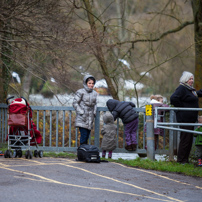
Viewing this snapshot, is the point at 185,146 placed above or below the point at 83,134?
below

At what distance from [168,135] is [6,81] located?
5.57 m

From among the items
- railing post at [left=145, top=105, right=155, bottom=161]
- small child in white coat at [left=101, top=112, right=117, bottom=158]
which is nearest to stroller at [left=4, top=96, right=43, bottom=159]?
small child in white coat at [left=101, top=112, right=117, bottom=158]

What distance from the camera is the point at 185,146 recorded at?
32.7 feet

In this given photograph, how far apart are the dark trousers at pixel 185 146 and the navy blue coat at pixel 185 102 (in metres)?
0.21

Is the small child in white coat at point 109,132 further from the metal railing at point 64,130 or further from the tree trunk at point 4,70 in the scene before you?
the tree trunk at point 4,70

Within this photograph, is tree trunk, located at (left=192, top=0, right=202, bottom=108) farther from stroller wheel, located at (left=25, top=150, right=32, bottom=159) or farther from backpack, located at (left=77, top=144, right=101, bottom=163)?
stroller wheel, located at (left=25, top=150, right=32, bottom=159)

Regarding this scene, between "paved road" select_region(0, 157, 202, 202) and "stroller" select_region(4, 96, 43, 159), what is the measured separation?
2.43ft

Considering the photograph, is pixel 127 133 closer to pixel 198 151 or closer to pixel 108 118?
pixel 108 118

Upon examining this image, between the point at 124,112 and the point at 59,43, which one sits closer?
the point at 124,112

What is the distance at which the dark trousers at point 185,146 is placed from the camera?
9.91 m

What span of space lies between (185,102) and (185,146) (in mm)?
978

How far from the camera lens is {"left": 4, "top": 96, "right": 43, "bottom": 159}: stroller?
33.3ft

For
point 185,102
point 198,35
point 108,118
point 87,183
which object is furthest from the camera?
point 198,35

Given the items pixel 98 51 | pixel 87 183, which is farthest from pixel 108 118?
pixel 98 51
